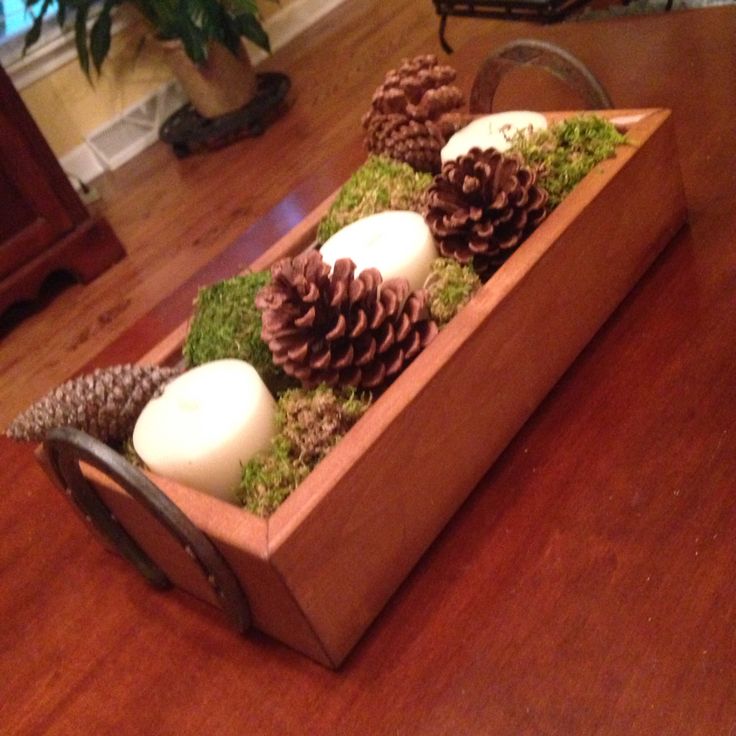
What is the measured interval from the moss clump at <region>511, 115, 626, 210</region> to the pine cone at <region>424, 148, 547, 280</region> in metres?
0.02

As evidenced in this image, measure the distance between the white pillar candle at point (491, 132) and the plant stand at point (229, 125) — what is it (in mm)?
1243

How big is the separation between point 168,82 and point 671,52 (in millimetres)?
1502

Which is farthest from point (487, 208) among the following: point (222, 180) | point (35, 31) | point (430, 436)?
point (35, 31)

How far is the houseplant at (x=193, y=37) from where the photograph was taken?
1.68 metres

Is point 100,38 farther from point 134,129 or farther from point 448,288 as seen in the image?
point 448,288

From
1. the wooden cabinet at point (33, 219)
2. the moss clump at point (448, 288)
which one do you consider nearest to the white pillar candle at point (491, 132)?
the moss clump at point (448, 288)

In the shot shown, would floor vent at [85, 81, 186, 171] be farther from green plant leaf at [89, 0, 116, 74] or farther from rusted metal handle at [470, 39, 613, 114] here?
rusted metal handle at [470, 39, 613, 114]

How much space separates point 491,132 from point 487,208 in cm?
13

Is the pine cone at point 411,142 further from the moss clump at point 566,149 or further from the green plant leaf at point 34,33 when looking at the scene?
the green plant leaf at point 34,33

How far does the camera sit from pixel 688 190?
663 mm

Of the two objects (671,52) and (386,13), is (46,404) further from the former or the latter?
(386,13)

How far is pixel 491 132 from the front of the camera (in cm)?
63

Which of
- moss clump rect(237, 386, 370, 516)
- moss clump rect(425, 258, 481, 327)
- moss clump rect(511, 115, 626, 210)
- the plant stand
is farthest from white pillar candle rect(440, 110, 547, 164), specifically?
the plant stand

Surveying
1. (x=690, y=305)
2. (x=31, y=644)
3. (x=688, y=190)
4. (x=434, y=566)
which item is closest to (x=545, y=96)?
(x=688, y=190)
